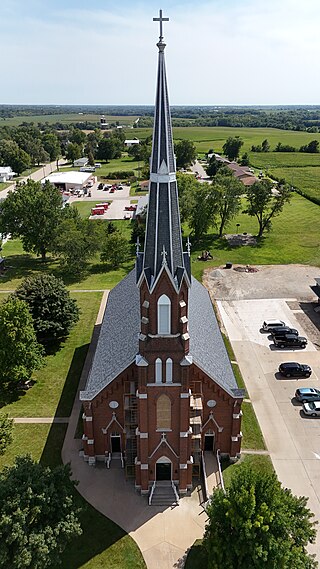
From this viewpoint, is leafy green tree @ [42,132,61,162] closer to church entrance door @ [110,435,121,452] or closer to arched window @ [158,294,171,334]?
church entrance door @ [110,435,121,452]

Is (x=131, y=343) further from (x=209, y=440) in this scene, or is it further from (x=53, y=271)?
(x=53, y=271)

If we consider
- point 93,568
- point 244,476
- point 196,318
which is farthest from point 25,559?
point 196,318

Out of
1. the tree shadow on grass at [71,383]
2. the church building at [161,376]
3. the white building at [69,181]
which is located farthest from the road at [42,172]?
the church building at [161,376]

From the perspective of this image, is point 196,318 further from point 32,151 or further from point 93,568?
point 32,151

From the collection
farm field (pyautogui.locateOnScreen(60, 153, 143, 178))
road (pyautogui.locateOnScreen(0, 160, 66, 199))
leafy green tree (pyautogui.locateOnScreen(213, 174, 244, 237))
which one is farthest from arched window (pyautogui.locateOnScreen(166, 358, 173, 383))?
farm field (pyautogui.locateOnScreen(60, 153, 143, 178))

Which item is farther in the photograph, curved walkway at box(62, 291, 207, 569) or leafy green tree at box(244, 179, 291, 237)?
leafy green tree at box(244, 179, 291, 237)

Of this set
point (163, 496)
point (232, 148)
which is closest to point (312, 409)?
point (163, 496)
